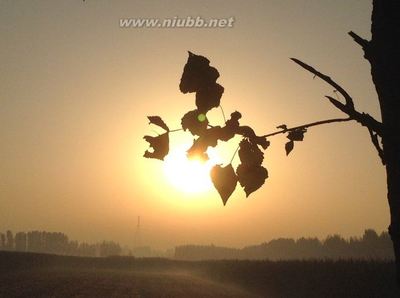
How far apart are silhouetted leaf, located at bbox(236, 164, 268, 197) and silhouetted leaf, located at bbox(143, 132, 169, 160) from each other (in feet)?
0.90

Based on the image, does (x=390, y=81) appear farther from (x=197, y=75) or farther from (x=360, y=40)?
(x=197, y=75)

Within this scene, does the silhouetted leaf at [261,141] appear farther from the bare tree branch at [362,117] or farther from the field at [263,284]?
the field at [263,284]

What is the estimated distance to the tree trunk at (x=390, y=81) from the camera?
Result: 1.07m

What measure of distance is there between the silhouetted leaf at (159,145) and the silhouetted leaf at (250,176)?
274mm

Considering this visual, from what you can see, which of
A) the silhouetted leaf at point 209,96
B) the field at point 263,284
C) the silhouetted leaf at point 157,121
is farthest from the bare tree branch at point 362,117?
the field at point 263,284

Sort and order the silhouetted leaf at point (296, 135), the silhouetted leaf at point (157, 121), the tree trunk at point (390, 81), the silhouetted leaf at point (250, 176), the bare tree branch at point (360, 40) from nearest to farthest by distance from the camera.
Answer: the tree trunk at point (390, 81), the bare tree branch at point (360, 40), the silhouetted leaf at point (157, 121), the silhouetted leaf at point (250, 176), the silhouetted leaf at point (296, 135)

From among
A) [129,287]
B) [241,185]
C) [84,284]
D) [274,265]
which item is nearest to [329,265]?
[274,265]

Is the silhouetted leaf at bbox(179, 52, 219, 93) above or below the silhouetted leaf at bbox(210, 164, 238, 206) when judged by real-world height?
above

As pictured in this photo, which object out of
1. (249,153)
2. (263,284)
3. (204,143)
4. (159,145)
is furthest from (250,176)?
(263,284)

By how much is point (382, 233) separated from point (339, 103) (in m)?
197

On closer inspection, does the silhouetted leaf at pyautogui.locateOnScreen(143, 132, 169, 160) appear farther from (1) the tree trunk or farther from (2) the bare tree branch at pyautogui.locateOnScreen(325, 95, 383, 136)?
(1) the tree trunk

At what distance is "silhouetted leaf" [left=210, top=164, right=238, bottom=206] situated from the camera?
4.42ft

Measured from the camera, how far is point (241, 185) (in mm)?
1426

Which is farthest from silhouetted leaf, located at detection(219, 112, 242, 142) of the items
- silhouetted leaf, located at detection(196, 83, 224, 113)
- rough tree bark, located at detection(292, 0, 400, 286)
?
rough tree bark, located at detection(292, 0, 400, 286)
